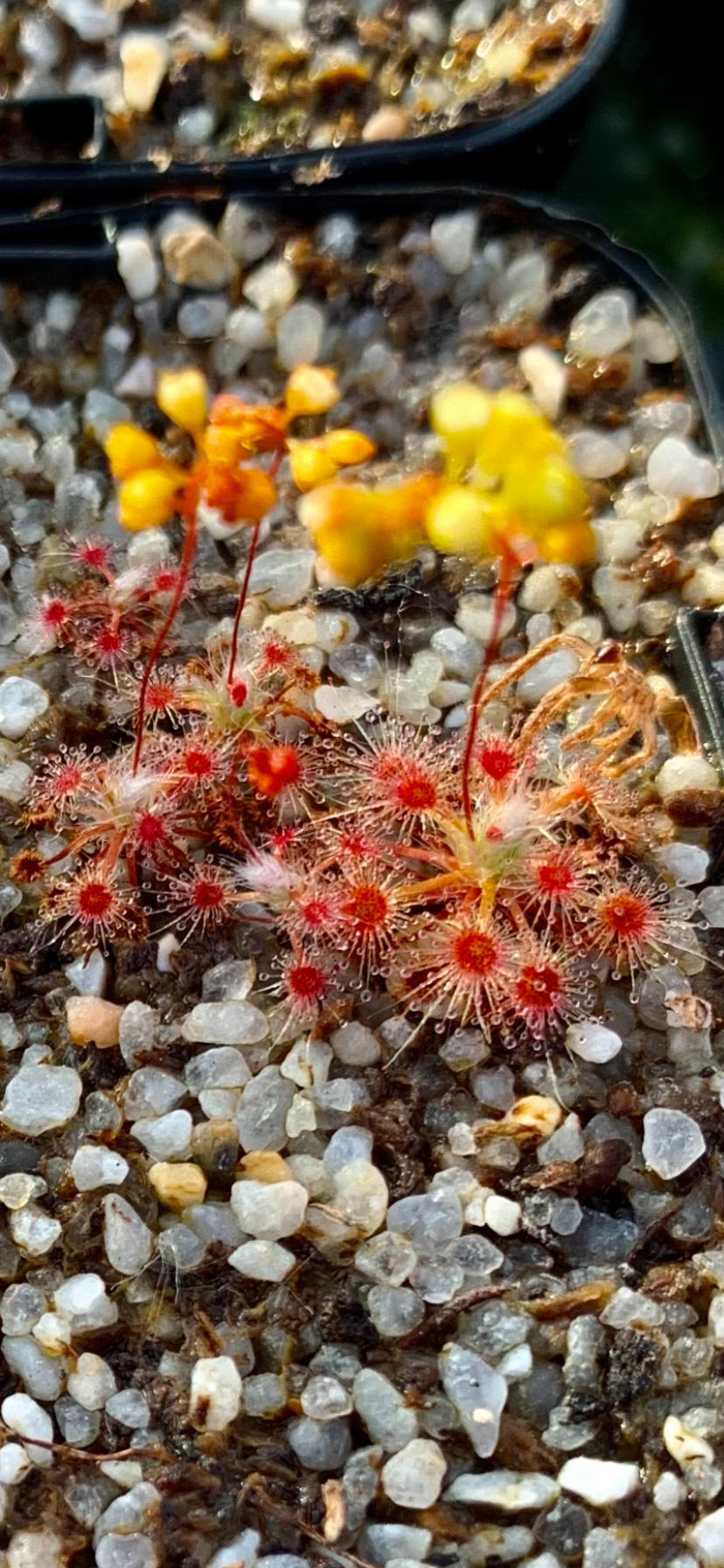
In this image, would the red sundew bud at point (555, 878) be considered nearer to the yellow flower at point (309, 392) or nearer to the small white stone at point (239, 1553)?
the yellow flower at point (309, 392)

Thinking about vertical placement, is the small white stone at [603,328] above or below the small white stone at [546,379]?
above

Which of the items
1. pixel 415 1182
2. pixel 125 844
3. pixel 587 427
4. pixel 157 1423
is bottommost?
pixel 157 1423

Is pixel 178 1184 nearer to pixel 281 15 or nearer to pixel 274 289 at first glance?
pixel 274 289

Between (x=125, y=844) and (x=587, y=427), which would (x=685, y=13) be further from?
(x=125, y=844)

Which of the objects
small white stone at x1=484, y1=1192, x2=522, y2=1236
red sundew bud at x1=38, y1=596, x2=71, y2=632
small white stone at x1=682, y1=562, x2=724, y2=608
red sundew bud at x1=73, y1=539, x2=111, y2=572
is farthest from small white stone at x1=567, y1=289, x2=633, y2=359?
small white stone at x1=484, y1=1192, x2=522, y2=1236

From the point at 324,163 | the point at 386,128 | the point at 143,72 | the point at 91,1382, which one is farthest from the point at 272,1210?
the point at 143,72

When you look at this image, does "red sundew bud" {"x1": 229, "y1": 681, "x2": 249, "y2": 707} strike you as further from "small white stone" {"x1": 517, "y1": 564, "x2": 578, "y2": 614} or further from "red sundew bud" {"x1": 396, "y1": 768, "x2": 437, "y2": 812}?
"small white stone" {"x1": 517, "y1": 564, "x2": 578, "y2": 614}

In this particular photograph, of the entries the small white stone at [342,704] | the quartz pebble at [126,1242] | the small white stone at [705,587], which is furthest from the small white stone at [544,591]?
the quartz pebble at [126,1242]

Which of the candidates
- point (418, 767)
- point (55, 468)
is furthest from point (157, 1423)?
point (55, 468)
